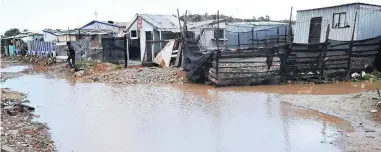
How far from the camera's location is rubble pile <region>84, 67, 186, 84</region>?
17.2 m

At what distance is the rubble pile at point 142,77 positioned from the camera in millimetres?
17203

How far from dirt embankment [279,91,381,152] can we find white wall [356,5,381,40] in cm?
803

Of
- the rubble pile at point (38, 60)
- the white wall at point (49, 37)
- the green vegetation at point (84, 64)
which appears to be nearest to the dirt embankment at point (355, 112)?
the green vegetation at point (84, 64)

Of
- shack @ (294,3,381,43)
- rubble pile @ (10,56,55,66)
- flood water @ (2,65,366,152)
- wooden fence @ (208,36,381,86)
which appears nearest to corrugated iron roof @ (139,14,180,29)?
shack @ (294,3,381,43)

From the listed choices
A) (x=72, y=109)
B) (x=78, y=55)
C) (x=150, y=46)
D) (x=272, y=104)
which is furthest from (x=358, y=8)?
(x=78, y=55)

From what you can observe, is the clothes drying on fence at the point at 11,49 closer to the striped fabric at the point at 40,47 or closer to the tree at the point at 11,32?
the striped fabric at the point at 40,47

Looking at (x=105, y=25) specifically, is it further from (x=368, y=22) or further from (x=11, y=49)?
(x=368, y=22)

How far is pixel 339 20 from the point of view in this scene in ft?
62.3

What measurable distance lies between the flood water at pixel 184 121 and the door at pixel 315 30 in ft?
24.4

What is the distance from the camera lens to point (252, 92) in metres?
13.5

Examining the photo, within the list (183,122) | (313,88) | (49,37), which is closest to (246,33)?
(313,88)

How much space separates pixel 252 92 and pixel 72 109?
19.5 feet

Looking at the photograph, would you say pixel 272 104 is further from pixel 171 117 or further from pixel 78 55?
pixel 78 55

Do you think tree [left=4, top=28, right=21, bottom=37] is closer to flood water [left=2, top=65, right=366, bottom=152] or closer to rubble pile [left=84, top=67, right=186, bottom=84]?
rubble pile [left=84, top=67, right=186, bottom=84]
